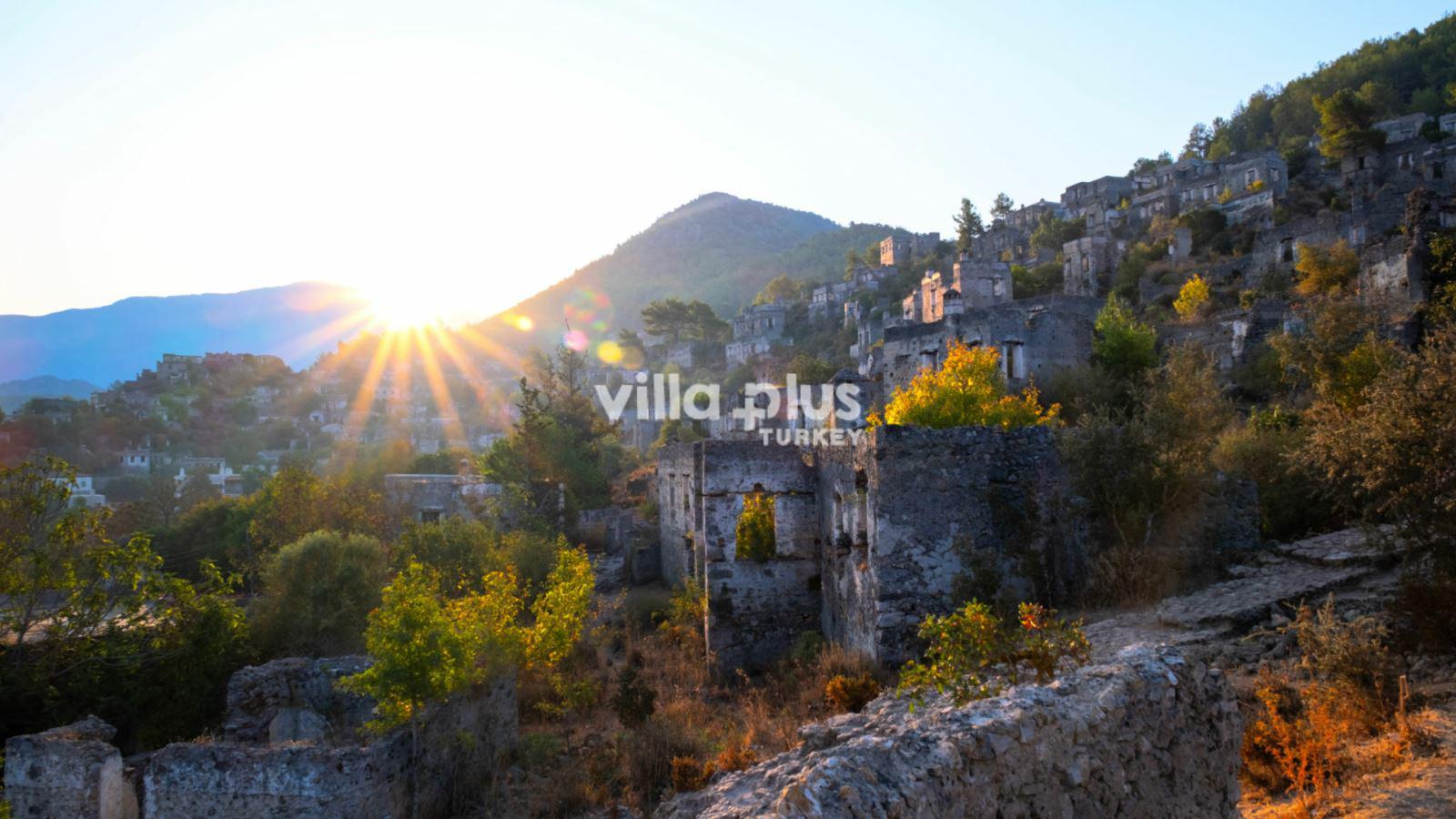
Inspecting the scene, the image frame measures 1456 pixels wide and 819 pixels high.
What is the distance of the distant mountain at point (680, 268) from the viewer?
138 metres

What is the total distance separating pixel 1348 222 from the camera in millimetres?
33562

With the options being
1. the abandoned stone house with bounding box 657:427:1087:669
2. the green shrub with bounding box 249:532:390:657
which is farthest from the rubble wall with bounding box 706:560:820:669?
the green shrub with bounding box 249:532:390:657

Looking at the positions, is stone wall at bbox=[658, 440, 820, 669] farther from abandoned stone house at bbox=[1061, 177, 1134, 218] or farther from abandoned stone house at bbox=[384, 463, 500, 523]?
abandoned stone house at bbox=[1061, 177, 1134, 218]

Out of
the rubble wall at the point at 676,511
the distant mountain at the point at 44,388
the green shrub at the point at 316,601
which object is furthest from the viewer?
the distant mountain at the point at 44,388

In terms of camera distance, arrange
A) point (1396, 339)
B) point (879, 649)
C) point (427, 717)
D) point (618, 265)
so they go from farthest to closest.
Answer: point (618, 265)
point (1396, 339)
point (879, 649)
point (427, 717)

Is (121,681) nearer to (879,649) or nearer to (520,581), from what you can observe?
(520,581)

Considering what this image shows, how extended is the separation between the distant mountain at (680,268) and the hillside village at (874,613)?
348 feet

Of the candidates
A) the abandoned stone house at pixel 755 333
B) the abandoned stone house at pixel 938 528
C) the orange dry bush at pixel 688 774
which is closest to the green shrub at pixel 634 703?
the orange dry bush at pixel 688 774

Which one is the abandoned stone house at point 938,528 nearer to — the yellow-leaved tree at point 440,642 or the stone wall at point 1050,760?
the yellow-leaved tree at point 440,642

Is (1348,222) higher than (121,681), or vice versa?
(1348,222)

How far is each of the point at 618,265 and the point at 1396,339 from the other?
490 feet

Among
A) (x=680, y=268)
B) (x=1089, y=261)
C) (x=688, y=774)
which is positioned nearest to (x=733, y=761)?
(x=688, y=774)

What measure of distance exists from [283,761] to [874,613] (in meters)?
6.78

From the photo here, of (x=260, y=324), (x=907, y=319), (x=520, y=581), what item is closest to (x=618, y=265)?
(x=260, y=324)
